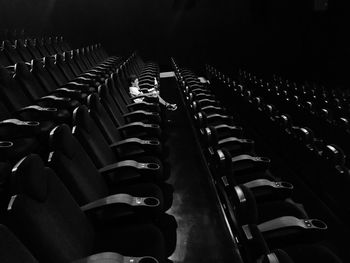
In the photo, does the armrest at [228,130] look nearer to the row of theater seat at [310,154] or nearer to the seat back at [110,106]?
the row of theater seat at [310,154]

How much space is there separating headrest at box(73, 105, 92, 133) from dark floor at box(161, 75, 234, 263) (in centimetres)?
19

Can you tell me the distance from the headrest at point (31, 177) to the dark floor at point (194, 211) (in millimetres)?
200

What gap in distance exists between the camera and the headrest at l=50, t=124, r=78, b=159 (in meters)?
0.38

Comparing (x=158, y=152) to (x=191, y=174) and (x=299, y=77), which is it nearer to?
(x=191, y=174)

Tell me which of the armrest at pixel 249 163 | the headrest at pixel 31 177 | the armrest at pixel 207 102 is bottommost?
the armrest at pixel 207 102

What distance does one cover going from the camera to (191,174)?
2.10ft

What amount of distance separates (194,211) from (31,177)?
0.29 meters

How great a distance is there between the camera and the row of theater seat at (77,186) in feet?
0.94

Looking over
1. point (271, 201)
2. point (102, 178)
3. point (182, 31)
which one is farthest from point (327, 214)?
point (182, 31)

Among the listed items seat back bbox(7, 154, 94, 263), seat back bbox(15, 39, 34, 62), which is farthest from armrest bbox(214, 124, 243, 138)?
seat back bbox(15, 39, 34, 62)

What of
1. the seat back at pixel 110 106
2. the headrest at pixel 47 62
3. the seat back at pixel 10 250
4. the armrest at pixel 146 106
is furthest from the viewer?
the headrest at pixel 47 62

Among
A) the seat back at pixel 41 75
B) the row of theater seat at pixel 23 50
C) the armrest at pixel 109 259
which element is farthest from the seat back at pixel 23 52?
the armrest at pixel 109 259

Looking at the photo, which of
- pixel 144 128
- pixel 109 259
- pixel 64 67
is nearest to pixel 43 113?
pixel 144 128

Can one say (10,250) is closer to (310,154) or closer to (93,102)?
(93,102)
